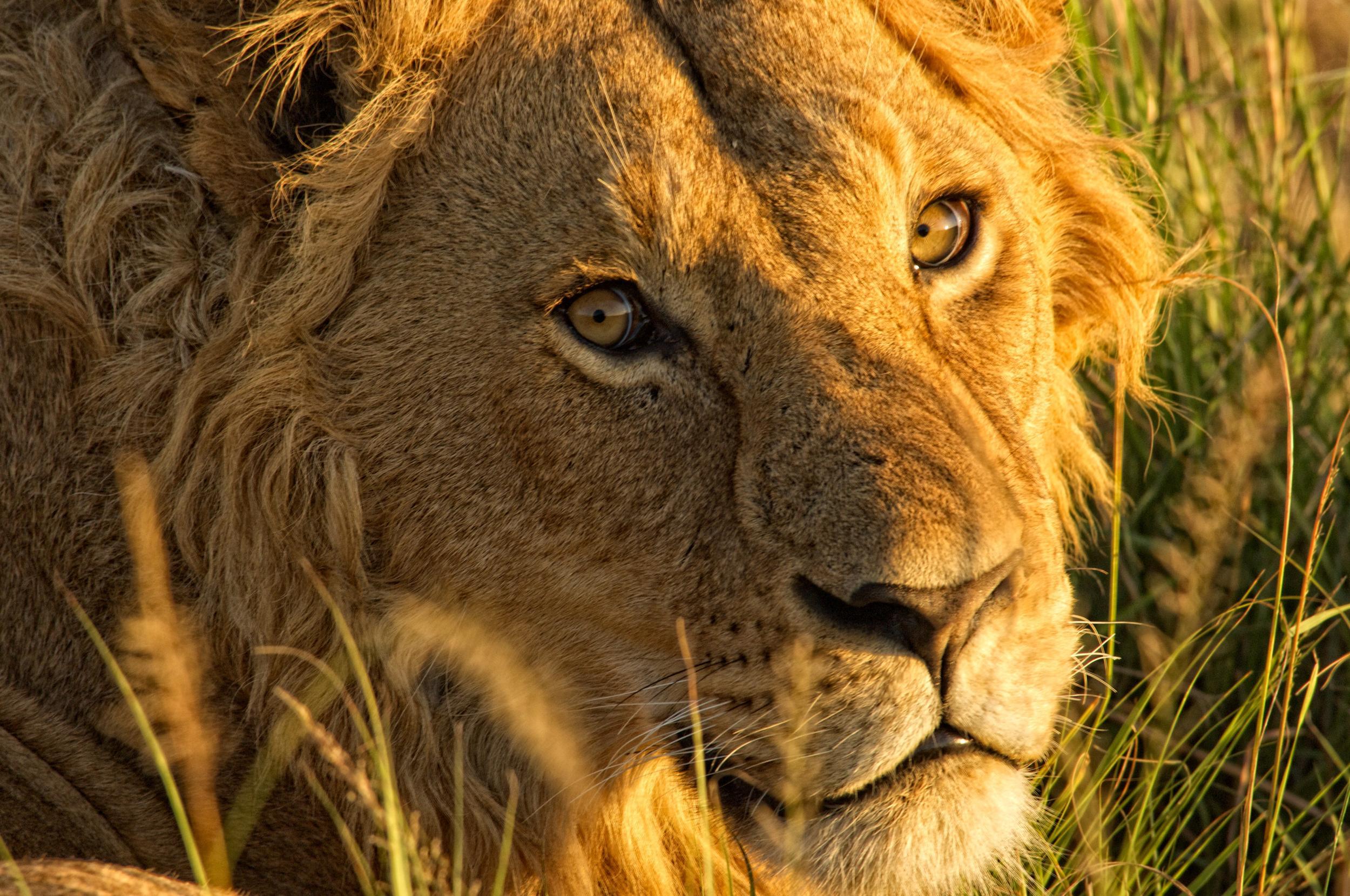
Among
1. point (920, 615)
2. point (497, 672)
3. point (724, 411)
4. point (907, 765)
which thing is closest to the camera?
point (920, 615)

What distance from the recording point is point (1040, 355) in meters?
3.00

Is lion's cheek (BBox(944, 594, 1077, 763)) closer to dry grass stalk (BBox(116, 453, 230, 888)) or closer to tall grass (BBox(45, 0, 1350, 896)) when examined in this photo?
tall grass (BBox(45, 0, 1350, 896))

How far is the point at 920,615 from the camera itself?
2.24 metres

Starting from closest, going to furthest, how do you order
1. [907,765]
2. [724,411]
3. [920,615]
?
[920,615] → [907,765] → [724,411]

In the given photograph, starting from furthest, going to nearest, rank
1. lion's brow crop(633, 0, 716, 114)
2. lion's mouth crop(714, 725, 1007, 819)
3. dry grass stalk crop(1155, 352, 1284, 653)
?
1. dry grass stalk crop(1155, 352, 1284, 653)
2. lion's brow crop(633, 0, 716, 114)
3. lion's mouth crop(714, 725, 1007, 819)

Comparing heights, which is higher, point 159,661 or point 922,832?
point 159,661

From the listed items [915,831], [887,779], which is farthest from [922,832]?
[887,779]

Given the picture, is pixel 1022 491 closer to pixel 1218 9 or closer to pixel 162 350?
pixel 162 350

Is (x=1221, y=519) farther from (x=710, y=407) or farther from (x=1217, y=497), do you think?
(x=710, y=407)

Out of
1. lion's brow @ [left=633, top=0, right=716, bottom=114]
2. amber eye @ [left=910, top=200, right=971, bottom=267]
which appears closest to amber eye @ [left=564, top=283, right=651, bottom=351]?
lion's brow @ [left=633, top=0, right=716, bottom=114]

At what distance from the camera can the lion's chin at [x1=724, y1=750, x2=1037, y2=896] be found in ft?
7.80

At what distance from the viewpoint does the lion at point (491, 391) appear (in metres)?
2.53

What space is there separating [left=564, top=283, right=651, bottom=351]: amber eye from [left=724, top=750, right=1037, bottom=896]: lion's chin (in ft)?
2.94

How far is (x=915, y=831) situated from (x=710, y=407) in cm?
82
